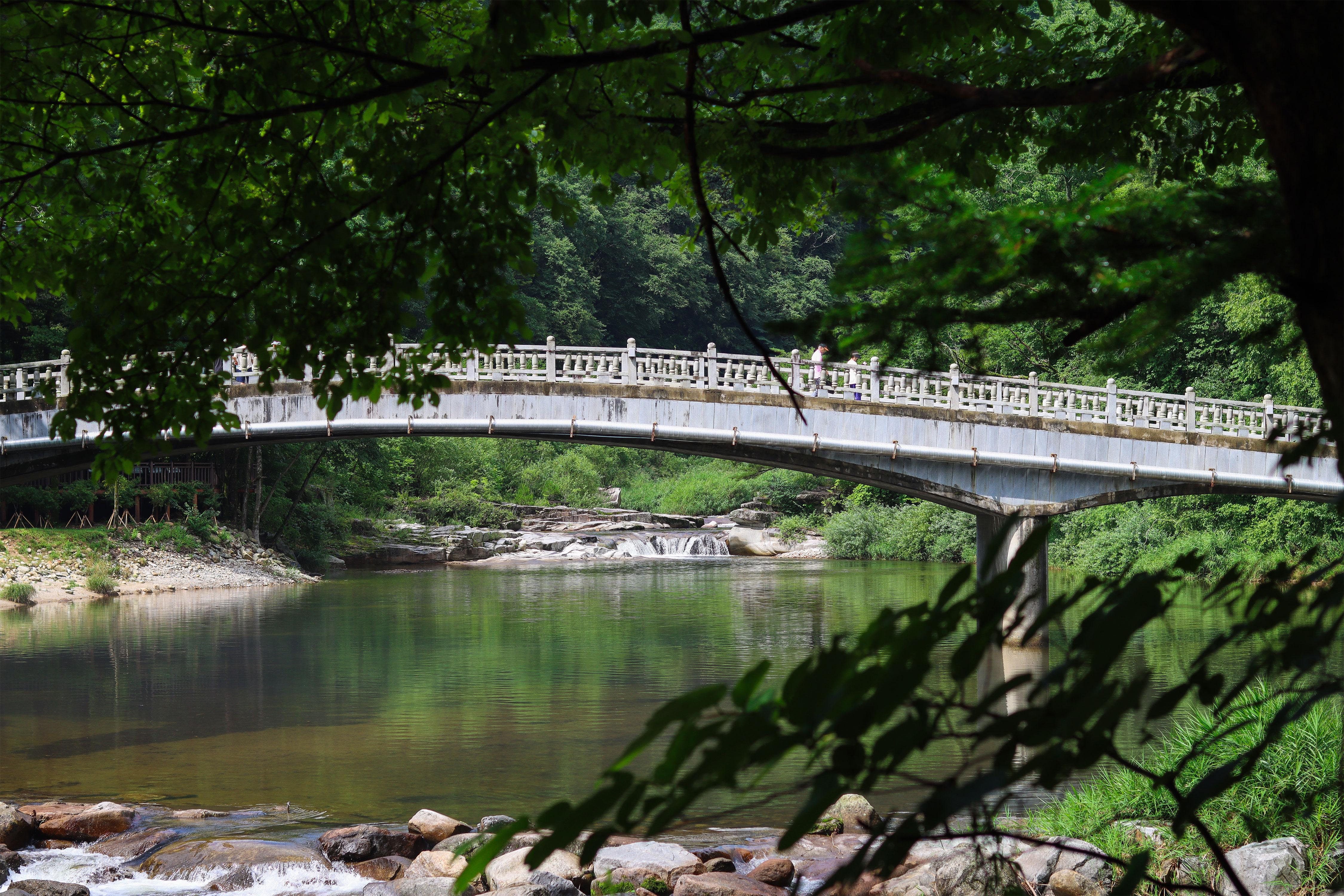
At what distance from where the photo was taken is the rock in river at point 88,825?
854cm

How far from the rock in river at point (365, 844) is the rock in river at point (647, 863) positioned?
4.40 feet

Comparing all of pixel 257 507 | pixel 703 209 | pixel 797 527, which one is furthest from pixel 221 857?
pixel 797 527

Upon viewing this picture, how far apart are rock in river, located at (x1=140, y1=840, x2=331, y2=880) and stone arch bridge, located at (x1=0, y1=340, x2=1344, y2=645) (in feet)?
35.5

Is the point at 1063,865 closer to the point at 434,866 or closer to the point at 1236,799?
the point at 1236,799

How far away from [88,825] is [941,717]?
8.85 m

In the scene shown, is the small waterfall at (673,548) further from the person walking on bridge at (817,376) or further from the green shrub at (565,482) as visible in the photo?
the person walking on bridge at (817,376)

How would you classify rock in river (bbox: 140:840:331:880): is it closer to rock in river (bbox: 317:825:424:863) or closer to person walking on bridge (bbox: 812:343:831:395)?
rock in river (bbox: 317:825:424:863)

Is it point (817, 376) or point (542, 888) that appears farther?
point (817, 376)

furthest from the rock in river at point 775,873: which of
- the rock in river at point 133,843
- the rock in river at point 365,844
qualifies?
the rock in river at point 133,843

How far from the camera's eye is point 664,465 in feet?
174

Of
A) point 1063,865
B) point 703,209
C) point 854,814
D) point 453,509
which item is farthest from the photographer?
point 453,509

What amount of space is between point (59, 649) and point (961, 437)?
1442 cm

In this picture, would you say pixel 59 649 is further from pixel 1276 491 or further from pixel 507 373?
pixel 1276 491

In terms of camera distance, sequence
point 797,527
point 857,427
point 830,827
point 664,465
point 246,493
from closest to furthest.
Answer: point 830,827 → point 857,427 → point 246,493 → point 797,527 → point 664,465
